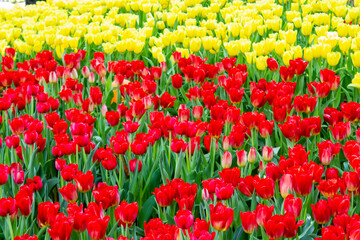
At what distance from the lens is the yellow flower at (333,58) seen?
3502mm

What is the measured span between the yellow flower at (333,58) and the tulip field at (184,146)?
2cm

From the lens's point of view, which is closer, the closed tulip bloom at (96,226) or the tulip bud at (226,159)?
the closed tulip bloom at (96,226)

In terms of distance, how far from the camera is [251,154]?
235 centimetres

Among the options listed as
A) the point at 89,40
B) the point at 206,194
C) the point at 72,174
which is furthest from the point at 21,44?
the point at 206,194

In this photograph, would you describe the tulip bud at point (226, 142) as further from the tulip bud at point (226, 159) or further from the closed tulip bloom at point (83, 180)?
the closed tulip bloom at point (83, 180)

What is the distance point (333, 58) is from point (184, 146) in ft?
5.47

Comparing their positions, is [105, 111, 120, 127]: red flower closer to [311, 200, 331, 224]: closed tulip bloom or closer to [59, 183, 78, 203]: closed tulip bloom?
[59, 183, 78, 203]: closed tulip bloom

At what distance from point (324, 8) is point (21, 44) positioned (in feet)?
10.7

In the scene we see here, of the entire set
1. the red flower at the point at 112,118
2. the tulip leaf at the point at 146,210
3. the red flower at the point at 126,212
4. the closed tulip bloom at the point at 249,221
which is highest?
the red flower at the point at 112,118

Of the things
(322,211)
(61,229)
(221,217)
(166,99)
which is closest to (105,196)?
(61,229)

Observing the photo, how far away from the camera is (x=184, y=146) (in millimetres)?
2352

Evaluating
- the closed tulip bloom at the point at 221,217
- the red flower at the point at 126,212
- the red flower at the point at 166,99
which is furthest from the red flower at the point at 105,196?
the red flower at the point at 166,99

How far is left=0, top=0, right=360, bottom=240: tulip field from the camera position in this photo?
6.00 feet

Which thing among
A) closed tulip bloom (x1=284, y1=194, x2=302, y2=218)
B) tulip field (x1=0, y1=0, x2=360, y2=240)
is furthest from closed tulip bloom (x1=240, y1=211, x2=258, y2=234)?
closed tulip bloom (x1=284, y1=194, x2=302, y2=218)
